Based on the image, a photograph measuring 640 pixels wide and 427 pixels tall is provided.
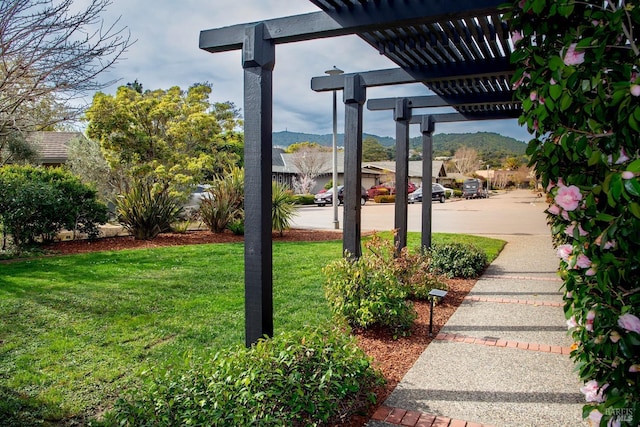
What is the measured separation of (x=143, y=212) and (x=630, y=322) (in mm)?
9915

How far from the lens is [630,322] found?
148cm

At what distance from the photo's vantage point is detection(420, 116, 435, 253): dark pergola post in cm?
762

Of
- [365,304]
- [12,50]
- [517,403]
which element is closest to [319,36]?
[365,304]

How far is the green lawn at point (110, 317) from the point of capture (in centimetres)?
306

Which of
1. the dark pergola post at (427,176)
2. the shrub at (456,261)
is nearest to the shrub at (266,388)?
the shrub at (456,261)

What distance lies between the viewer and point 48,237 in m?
9.03

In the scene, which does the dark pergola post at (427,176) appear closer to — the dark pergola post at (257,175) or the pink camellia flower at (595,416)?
the dark pergola post at (257,175)

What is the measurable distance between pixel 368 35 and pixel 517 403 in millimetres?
3324

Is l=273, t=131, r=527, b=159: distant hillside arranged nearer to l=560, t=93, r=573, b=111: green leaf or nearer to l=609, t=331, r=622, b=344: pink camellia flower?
l=560, t=93, r=573, b=111: green leaf

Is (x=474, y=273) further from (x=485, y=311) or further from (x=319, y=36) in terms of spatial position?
(x=319, y=36)

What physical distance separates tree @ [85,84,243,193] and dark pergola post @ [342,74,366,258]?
812cm

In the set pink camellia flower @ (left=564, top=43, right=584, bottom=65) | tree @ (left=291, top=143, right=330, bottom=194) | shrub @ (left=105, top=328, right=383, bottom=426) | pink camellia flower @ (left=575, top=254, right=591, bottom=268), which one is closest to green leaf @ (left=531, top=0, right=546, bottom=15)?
pink camellia flower @ (left=564, top=43, right=584, bottom=65)

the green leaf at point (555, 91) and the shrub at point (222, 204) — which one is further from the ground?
the green leaf at point (555, 91)

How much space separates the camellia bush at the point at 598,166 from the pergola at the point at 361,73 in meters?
0.67
